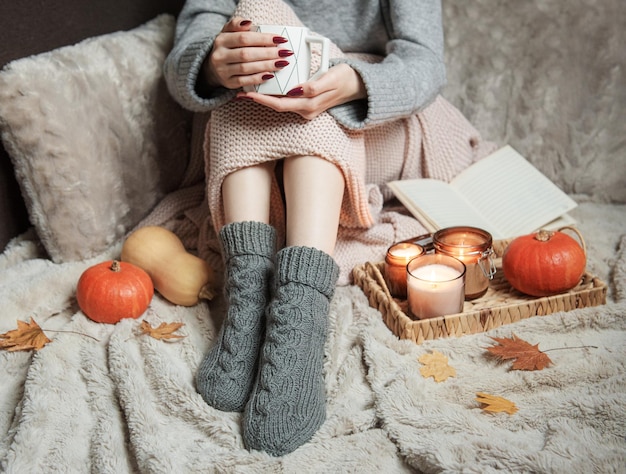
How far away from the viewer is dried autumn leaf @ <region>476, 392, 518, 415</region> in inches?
33.7

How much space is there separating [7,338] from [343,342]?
1.72ft

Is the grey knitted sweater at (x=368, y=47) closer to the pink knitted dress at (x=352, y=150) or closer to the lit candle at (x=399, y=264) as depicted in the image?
the pink knitted dress at (x=352, y=150)

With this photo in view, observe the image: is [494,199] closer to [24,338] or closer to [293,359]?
[293,359]

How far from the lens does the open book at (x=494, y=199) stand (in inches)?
A: 51.1

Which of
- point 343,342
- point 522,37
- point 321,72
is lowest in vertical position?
point 343,342

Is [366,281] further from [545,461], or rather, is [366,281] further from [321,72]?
[545,461]

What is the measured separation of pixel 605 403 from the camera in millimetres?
833

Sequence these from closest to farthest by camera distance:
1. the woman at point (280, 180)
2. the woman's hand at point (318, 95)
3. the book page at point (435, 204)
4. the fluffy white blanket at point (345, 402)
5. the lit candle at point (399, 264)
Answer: the fluffy white blanket at point (345, 402) → the woman at point (280, 180) → the woman's hand at point (318, 95) → the lit candle at point (399, 264) → the book page at point (435, 204)

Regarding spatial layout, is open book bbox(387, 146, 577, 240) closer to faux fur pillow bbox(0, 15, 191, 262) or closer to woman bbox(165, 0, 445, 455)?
woman bbox(165, 0, 445, 455)

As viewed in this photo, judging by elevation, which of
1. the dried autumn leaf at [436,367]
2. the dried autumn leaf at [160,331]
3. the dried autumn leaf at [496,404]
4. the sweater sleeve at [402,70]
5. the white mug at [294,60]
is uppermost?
the white mug at [294,60]

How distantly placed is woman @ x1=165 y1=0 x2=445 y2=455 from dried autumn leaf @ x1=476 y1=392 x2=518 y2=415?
22 cm

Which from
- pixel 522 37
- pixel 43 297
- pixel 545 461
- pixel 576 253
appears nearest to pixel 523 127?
pixel 522 37

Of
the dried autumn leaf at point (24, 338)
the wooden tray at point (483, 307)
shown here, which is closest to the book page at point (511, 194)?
the wooden tray at point (483, 307)

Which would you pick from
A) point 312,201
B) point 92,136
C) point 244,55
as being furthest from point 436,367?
point 92,136
